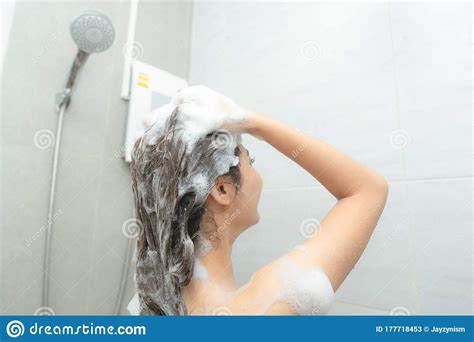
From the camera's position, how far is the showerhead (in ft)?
3.22

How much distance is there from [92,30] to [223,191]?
0.64m

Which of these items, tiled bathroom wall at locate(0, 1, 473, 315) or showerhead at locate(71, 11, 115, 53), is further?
showerhead at locate(71, 11, 115, 53)

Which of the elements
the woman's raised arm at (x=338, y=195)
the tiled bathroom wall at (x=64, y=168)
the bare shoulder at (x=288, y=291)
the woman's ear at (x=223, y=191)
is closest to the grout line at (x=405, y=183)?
the woman's raised arm at (x=338, y=195)

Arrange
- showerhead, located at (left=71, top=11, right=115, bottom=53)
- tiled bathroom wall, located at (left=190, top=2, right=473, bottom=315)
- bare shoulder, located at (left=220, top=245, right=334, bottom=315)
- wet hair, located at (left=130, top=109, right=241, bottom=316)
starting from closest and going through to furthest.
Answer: bare shoulder, located at (left=220, top=245, right=334, bottom=315) < wet hair, located at (left=130, top=109, right=241, bottom=316) < tiled bathroom wall, located at (left=190, top=2, right=473, bottom=315) < showerhead, located at (left=71, top=11, right=115, bottom=53)

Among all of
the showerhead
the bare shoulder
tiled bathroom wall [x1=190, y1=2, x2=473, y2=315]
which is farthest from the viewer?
the showerhead

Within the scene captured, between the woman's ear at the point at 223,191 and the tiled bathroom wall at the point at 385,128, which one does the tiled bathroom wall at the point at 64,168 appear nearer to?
the tiled bathroom wall at the point at 385,128

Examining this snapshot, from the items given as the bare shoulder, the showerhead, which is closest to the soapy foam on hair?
the bare shoulder

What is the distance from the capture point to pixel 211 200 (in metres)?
0.73

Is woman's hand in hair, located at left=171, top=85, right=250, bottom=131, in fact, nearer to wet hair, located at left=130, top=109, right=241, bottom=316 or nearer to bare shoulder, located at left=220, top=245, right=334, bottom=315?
wet hair, located at left=130, top=109, right=241, bottom=316

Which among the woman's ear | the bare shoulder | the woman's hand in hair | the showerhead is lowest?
the bare shoulder

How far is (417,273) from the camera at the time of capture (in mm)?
873

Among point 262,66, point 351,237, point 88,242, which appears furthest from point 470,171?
point 88,242

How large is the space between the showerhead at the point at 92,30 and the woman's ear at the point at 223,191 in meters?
0.61
